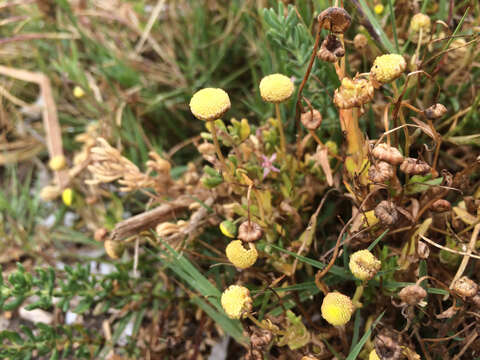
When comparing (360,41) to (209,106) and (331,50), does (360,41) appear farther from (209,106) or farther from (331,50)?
(209,106)

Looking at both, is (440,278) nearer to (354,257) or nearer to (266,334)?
(354,257)

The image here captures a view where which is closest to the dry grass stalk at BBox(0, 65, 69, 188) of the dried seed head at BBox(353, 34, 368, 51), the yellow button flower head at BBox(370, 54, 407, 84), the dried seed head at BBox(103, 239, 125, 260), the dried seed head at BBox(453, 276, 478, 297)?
Result: the dried seed head at BBox(103, 239, 125, 260)

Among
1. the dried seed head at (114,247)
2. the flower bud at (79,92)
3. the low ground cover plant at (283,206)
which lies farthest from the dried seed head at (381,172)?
the flower bud at (79,92)

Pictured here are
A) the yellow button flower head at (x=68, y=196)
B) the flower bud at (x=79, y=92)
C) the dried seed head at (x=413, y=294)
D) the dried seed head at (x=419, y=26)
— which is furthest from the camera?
the flower bud at (x=79, y=92)

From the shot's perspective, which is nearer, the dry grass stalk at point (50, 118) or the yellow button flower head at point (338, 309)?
the yellow button flower head at point (338, 309)

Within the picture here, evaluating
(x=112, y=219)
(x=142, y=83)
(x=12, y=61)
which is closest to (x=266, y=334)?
(x=112, y=219)

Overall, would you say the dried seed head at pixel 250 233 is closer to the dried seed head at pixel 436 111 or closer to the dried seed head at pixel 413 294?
the dried seed head at pixel 413 294
